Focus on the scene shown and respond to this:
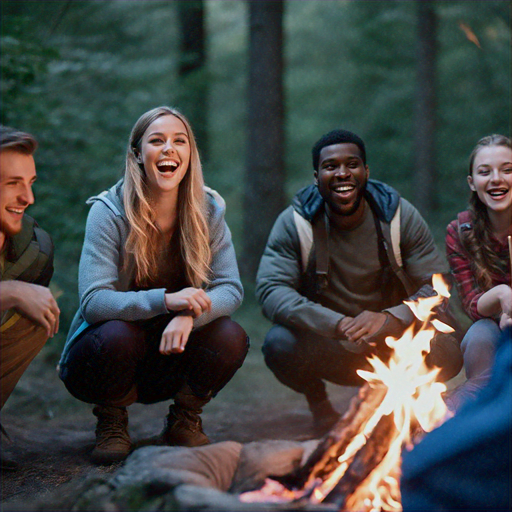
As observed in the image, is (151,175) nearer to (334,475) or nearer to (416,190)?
(334,475)

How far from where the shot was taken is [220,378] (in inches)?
145

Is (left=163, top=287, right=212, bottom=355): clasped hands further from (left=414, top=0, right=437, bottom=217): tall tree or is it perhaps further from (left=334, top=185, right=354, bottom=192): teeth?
(left=414, top=0, right=437, bottom=217): tall tree

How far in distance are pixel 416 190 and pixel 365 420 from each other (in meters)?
9.84

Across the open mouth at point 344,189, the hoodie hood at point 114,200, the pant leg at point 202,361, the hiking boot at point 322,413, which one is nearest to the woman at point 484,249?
the open mouth at point 344,189

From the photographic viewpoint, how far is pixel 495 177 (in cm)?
392

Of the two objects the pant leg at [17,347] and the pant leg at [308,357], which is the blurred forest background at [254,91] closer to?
the pant leg at [308,357]

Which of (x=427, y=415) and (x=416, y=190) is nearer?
(x=427, y=415)

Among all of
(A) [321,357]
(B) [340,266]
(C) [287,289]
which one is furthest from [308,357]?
(B) [340,266]

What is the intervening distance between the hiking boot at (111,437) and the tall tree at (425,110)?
8.83 metres

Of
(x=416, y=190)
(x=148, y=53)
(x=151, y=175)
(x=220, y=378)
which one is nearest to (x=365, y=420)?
(x=220, y=378)

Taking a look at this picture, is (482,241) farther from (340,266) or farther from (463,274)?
(340,266)

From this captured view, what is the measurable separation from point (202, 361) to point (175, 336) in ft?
1.18

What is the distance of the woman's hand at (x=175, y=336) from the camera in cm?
332

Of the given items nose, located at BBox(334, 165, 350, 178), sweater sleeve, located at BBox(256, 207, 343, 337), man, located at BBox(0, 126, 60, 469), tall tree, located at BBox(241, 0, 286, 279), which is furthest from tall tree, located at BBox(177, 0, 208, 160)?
man, located at BBox(0, 126, 60, 469)
